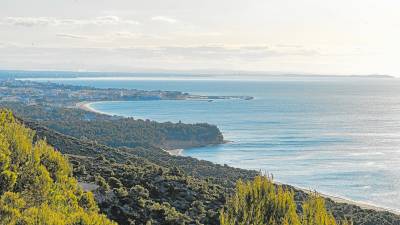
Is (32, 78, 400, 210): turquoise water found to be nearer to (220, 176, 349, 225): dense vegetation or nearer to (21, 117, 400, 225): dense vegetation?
(21, 117, 400, 225): dense vegetation

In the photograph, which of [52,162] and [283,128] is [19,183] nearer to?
[52,162]

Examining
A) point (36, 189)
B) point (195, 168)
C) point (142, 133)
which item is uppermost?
point (36, 189)

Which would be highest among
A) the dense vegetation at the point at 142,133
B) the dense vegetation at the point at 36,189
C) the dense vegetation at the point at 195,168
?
the dense vegetation at the point at 36,189

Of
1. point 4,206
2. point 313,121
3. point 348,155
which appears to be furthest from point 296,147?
point 4,206

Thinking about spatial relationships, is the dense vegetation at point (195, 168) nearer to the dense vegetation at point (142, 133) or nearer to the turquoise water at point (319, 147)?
the turquoise water at point (319, 147)

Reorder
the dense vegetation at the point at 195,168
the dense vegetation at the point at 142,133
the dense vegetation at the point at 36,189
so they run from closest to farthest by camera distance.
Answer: the dense vegetation at the point at 36,189
the dense vegetation at the point at 195,168
the dense vegetation at the point at 142,133

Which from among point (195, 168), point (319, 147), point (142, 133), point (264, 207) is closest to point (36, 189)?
point (264, 207)

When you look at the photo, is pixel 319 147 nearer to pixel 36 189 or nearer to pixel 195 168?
pixel 195 168

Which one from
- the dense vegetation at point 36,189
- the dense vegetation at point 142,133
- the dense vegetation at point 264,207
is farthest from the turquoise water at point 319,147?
the dense vegetation at point 264,207
